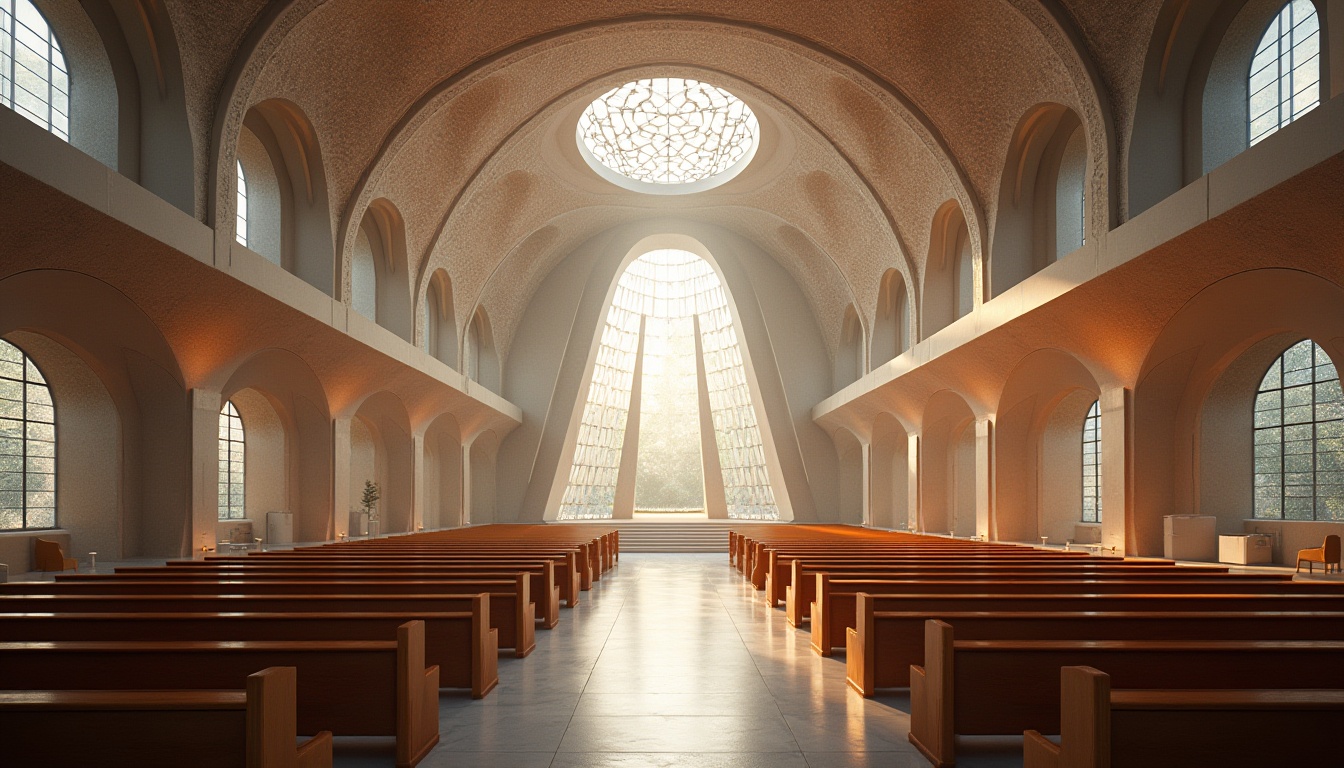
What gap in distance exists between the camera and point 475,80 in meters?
16.1

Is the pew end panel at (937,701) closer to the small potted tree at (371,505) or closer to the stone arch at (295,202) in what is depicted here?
the stone arch at (295,202)

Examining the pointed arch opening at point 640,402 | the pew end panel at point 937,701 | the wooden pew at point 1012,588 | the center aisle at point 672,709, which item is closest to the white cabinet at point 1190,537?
the wooden pew at point 1012,588

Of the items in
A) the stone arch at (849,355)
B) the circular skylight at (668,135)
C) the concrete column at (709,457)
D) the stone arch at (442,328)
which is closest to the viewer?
the stone arch at (442,328)

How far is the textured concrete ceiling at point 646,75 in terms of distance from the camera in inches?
475

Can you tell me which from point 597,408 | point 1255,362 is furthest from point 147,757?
point 597,408

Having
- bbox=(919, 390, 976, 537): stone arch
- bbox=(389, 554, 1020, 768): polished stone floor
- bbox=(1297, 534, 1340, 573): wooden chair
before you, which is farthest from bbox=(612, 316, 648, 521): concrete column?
bbox=(389, 554, 1020, 768): polished stone floor

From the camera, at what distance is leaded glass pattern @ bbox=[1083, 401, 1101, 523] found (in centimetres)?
1878

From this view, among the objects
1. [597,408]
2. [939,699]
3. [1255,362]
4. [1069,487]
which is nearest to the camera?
[939,699]

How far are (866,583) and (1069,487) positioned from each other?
1302 cm

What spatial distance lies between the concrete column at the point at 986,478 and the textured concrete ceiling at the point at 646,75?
132 inches

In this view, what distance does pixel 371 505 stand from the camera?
69.8 feet

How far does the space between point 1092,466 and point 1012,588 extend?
1319 centimetres

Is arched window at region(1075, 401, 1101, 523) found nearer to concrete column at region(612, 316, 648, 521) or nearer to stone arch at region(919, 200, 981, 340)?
stone arch at region(919, 200, 981, 340)

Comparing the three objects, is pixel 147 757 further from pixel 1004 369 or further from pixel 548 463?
pixel 548 463
